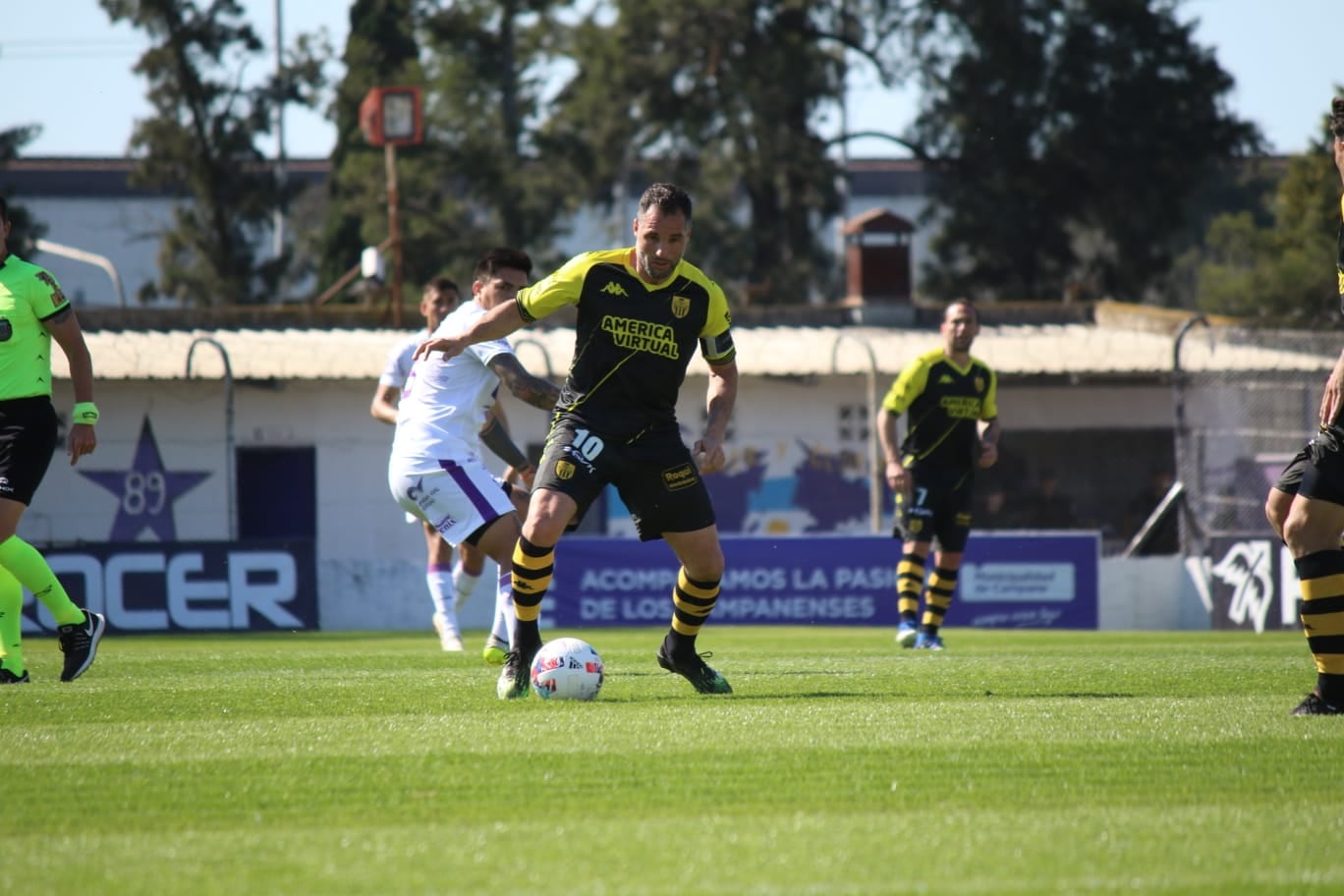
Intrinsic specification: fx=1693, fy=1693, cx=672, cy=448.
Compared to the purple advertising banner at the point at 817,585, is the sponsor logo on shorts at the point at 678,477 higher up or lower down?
higher up

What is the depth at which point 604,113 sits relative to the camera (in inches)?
1503

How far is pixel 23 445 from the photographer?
25.3 feet

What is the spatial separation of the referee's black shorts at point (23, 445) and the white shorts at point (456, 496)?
204cm

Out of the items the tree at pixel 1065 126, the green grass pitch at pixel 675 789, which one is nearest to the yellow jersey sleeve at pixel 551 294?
the green grass pitch at pixel 675 789

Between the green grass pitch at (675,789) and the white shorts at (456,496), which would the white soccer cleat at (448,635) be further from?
the green grass pitch at (675,789)

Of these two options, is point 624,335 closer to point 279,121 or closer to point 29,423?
point 29,423

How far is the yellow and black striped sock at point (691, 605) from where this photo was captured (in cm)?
736

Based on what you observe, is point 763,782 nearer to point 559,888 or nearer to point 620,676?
point 559,888

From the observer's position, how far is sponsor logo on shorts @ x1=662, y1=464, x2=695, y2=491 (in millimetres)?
7066

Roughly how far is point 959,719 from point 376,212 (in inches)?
1493

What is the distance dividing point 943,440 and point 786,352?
14.6 meters

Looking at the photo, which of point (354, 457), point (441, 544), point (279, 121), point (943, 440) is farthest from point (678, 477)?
point (279, 121)


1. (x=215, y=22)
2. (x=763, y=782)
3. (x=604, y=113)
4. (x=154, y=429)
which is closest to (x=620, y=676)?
(x=763, y=782)

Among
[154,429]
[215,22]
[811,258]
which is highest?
[215,22]
